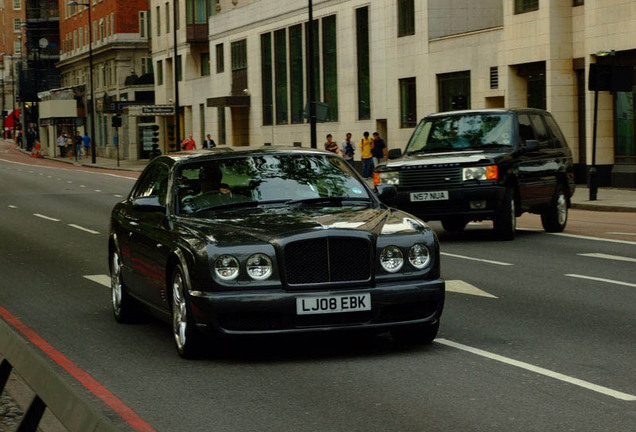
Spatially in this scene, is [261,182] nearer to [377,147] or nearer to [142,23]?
[377,147]

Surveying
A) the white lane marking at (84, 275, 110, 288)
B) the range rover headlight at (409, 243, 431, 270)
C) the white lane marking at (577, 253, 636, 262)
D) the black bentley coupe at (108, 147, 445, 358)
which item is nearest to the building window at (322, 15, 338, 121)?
the white lane marking at (577, 253, 636, 262)

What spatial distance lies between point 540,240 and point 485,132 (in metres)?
1.81

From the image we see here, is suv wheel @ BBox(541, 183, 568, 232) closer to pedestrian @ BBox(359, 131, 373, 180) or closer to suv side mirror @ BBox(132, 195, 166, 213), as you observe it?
suv side mirror @ BBox(132, 195, 166, 213)

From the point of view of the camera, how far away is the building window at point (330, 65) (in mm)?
54406

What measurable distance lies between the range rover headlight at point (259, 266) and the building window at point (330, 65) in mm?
45631

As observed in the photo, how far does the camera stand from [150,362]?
29.5 ft

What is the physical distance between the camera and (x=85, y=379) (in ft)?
27.4

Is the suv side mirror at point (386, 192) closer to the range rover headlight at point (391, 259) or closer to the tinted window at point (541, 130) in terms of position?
the range rover headlight at point (391, 259)

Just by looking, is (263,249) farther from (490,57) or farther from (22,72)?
(22,72)

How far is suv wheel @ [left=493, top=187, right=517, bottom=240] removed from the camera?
18.8 metres

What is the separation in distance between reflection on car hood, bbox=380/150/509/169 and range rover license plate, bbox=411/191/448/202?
0.43m

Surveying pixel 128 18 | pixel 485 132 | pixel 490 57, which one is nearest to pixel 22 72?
pixel 128 18

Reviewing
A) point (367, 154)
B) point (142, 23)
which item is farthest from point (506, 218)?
point (142, 23)

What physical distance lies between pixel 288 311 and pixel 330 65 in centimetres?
4678
